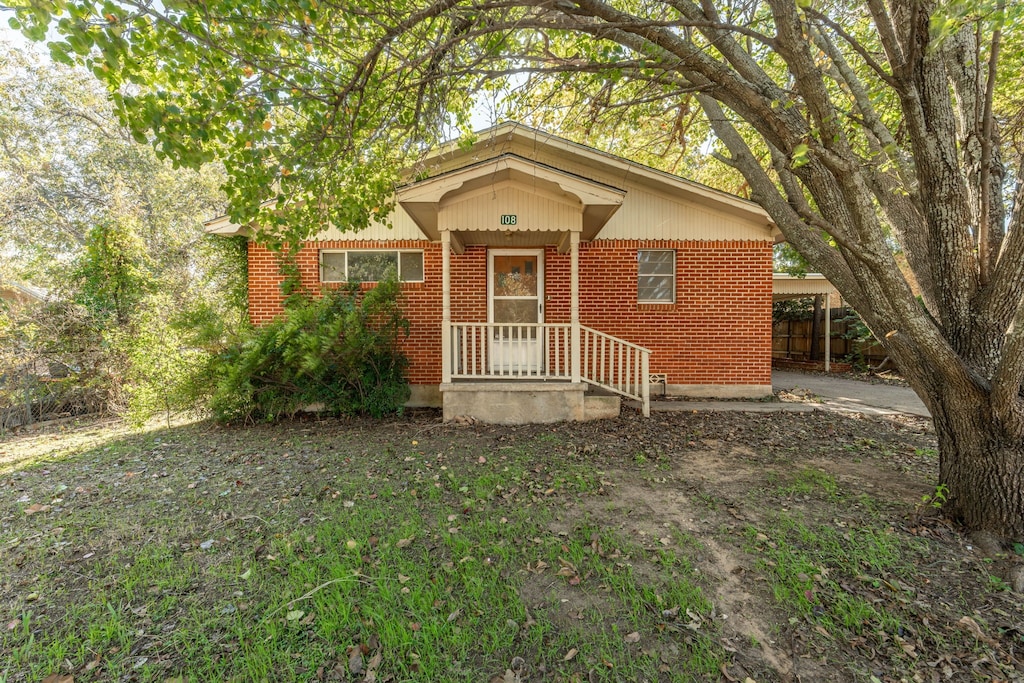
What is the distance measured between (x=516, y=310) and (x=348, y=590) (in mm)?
6153

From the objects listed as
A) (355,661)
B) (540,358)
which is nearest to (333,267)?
(540,358)

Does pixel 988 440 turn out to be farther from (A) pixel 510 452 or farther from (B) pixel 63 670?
(B) pixel 63 670

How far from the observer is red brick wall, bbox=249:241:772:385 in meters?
8.22

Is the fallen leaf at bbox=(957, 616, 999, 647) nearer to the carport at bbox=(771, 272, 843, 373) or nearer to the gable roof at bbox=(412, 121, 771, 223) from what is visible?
the gable roof at bbox=(412, 121, 771, 223)

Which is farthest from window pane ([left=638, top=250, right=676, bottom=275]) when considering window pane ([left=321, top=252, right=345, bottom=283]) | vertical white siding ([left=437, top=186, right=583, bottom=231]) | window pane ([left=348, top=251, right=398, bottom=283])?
window pane ([left=321, top=252, right=345, bottom=283])

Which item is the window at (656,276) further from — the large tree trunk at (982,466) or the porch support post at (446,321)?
the large tree trunk at (982,466)

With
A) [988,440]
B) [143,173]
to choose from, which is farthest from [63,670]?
[143,173]

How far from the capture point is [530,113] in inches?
239

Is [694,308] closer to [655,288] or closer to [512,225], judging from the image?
[655,288]

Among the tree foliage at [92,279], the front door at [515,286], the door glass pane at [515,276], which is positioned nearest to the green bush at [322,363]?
the tree foliage at [92,279]

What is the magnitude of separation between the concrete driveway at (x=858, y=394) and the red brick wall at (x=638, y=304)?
1.57 m

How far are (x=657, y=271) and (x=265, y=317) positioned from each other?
758 centimetres

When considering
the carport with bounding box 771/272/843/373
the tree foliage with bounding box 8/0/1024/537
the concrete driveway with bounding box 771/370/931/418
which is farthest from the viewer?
the carport with bounding box 771/272/843/373

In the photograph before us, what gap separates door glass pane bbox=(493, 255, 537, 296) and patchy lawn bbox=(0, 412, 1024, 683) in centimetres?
412
